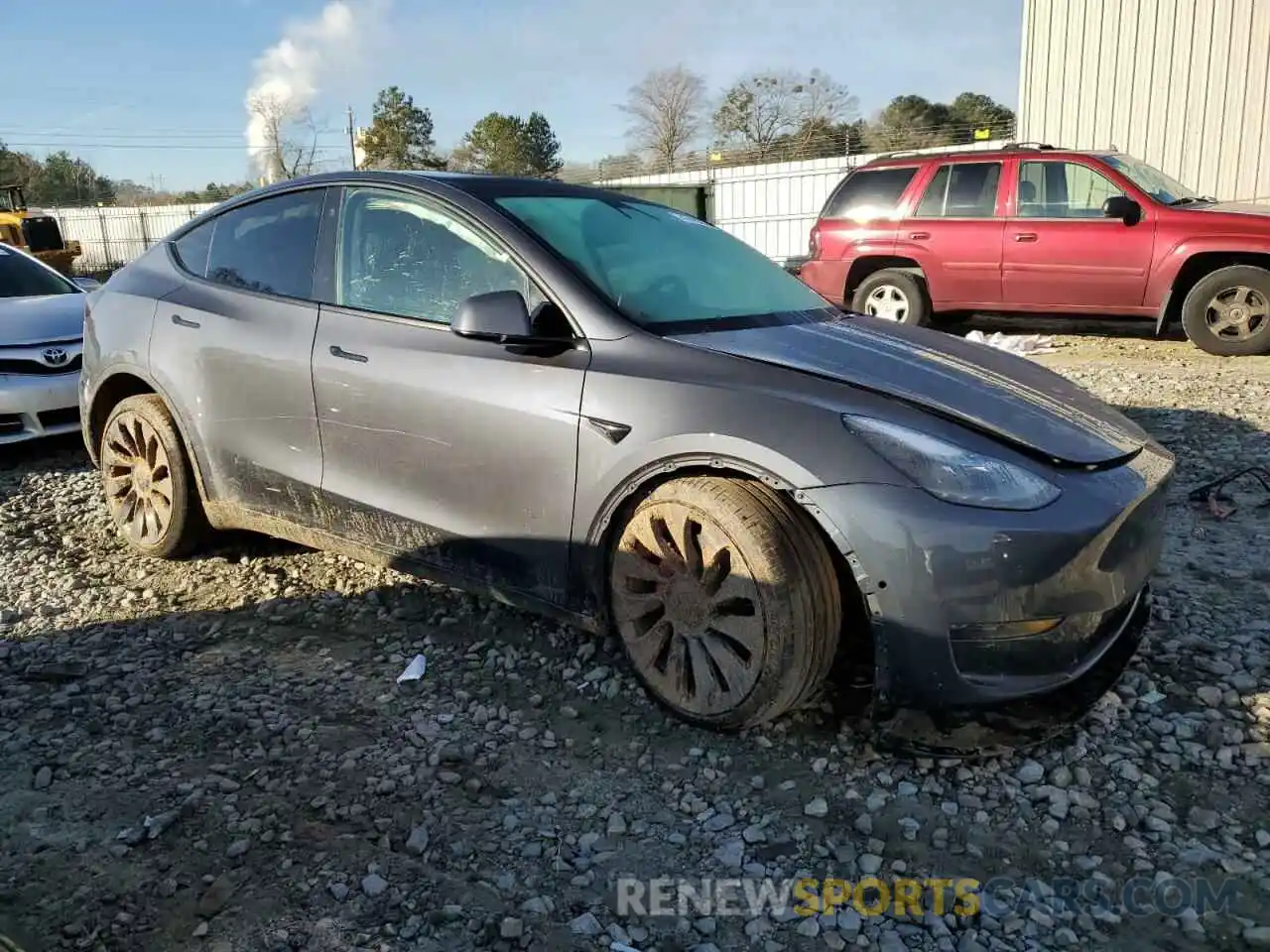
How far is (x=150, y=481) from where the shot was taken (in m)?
4.21

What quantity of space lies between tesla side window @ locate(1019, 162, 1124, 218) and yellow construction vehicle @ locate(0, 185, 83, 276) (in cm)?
1069

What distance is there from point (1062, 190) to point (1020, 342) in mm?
1398

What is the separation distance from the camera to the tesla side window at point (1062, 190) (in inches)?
333

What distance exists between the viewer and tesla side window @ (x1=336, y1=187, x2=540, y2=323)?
318 centimetres

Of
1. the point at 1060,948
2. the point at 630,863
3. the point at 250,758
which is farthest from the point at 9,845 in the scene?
the point at 1060,948

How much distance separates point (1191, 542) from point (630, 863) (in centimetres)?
307

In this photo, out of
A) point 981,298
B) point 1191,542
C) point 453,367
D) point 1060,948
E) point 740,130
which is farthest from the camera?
point 740,130

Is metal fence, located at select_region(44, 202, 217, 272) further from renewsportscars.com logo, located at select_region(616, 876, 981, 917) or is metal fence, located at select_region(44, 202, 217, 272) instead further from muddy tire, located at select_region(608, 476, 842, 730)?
renewsportscars.com logo, located at select_region(616, 876, 981, 917)

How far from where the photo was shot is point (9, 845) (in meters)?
2.39

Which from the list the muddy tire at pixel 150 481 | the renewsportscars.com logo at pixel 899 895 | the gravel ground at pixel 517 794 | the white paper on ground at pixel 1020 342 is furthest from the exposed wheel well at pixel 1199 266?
the muddy tire at pixel 150 481

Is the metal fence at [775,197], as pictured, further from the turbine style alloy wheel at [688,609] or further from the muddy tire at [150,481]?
the turbine style alloy wheel at [688,609]

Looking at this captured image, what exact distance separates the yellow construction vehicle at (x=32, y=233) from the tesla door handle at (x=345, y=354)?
9.79 metres

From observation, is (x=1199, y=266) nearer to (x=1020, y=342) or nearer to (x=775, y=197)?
(x=1020, y=342)

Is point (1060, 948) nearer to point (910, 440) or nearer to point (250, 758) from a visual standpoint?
point (910, 440)
